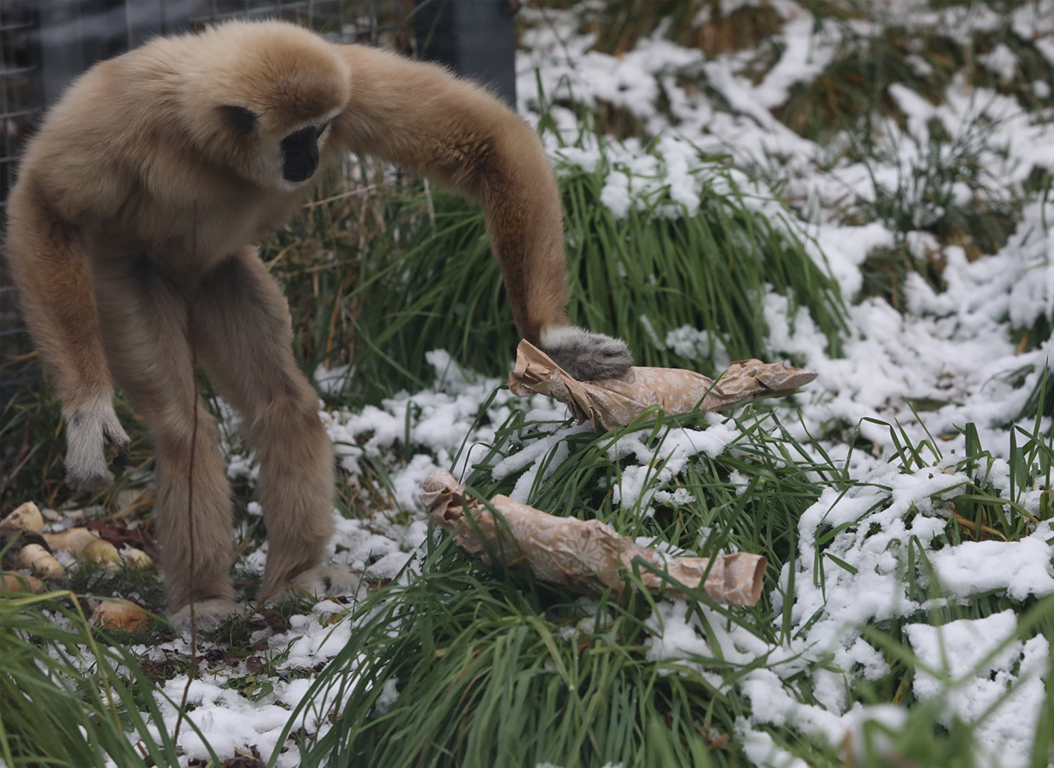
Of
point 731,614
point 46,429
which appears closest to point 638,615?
point 731,614

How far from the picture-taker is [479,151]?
327 cm

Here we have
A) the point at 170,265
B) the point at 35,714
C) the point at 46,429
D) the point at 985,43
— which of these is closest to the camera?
the point at 35,714

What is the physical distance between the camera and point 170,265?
3.34 m

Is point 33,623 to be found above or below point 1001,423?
above

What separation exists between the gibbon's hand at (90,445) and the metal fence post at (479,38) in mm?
Answer: 2567

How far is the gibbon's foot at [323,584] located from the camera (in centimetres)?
337

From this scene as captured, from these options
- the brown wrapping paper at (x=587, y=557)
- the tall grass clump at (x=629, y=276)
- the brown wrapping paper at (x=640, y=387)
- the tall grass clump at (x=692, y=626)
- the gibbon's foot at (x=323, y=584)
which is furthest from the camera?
the tall grass clump at (x=629, y=276)

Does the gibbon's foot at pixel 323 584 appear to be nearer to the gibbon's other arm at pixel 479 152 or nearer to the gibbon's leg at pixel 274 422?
the gibbon's leg at pixel 274 422

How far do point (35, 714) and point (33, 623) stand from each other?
206mm

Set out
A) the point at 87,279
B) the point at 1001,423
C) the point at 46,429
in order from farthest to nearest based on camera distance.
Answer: the point at 46,429 → the point at 1001,423 → the point at 87,279

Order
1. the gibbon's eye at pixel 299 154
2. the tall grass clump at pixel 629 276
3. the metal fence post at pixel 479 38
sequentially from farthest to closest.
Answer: the metal fence post at pixel 479 38, the tall grass clump at pixel 629 276, the gibbon's eye at pixel 299 154

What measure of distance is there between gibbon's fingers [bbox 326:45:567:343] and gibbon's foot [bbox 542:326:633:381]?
0.50ft

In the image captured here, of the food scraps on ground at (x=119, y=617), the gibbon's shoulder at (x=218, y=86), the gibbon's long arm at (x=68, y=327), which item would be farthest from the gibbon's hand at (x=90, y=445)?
the gibbon's shoulder at (x=218, y=86)

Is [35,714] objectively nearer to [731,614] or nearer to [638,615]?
[638,615]
